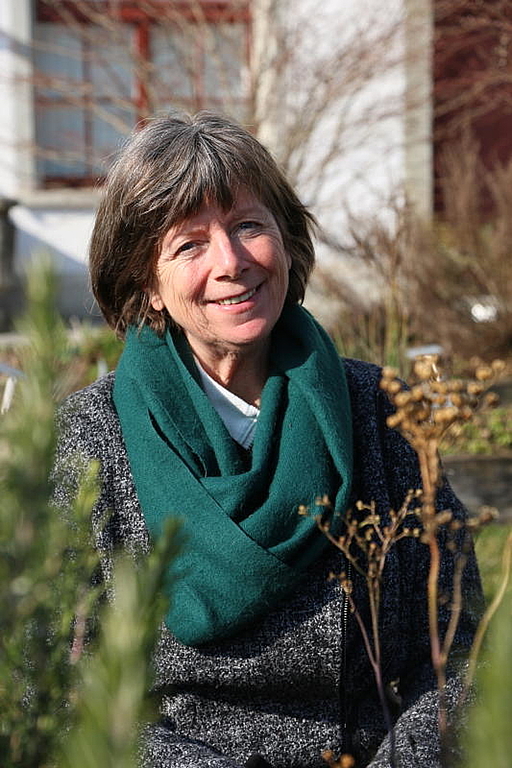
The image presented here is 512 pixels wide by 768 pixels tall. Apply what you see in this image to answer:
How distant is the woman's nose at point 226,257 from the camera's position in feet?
6.94

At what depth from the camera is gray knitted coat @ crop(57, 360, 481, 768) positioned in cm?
203

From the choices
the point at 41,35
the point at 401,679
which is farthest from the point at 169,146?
the point at 41,35

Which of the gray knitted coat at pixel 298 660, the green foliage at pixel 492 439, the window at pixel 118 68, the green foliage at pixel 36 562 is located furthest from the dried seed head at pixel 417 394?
the window at pixel 118 68

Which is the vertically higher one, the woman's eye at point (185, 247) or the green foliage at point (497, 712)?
the green foliage at point (497, 712)

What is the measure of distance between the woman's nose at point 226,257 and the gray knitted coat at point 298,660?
342mm

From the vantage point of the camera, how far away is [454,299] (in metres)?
7.38

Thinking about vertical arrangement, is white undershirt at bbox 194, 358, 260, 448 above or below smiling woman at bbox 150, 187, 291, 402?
below

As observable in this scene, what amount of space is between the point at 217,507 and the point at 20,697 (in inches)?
51.5

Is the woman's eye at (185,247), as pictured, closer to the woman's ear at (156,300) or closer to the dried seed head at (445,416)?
the woman's ear at (156,300)

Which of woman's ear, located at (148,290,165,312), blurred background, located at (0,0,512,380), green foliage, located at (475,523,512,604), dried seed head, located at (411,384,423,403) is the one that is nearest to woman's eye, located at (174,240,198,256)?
woman's ear, located at (148,290,165,312)

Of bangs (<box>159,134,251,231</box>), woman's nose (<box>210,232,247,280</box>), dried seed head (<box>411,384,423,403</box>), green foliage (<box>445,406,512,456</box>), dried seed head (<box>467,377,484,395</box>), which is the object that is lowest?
green foliage (<box>445,406,512,456</box>)

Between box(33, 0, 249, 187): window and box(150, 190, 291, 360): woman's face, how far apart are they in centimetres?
646

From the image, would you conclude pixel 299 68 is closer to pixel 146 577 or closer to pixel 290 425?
pixel 290 425

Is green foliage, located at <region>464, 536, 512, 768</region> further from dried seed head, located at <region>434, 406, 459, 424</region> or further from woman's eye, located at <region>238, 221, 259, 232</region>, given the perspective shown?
woman's eye, located at <region>238, 221, 259, 232</region>
